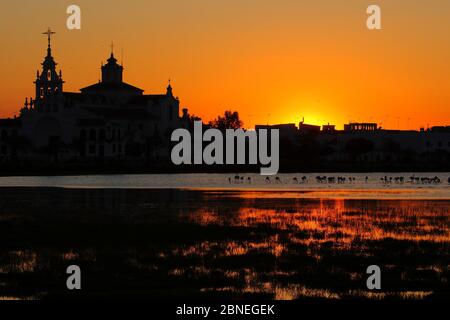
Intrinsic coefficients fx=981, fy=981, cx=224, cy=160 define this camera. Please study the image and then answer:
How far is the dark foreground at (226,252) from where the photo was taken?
26.6m

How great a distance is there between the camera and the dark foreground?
26.6 metres

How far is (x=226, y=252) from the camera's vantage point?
34.3 metres

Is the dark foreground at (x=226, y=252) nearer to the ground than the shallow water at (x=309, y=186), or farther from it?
nearer to the ground

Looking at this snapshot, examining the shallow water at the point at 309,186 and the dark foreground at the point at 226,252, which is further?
the shallow water at the point at 309,186

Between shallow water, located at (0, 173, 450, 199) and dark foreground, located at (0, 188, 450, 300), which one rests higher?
shallow water, located at (0, 173, 450, 199)

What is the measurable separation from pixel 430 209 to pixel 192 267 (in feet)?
98.8

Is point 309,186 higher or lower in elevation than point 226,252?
higher

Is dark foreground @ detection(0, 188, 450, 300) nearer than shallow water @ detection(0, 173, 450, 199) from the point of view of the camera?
Yes

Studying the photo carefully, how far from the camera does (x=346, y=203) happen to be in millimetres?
66188

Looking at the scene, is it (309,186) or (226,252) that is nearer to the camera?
(226,252)
